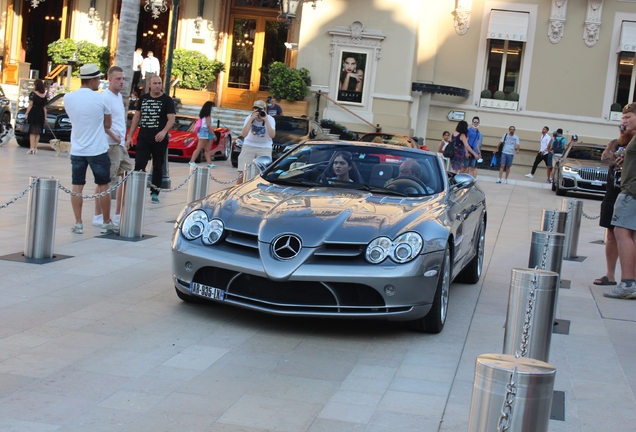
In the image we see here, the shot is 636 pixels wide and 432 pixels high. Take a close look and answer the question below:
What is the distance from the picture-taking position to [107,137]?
9.72 m

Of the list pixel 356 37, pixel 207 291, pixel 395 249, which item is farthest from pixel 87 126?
pixel 356 37

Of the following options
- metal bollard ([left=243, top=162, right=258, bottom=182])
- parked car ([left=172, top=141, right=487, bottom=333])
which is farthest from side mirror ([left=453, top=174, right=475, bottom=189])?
metal bollard ([left=243, top=162, right=258, bottom=182])

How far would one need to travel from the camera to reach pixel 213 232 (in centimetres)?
629

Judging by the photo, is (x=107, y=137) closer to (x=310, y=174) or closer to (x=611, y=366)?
(x=310, y=174)

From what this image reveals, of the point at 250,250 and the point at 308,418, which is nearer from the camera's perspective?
the point at 308,418

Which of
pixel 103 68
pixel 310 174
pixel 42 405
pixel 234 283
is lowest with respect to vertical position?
pixel 42 405

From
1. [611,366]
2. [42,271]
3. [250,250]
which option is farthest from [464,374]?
[42,271]

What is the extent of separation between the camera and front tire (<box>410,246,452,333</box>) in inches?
247

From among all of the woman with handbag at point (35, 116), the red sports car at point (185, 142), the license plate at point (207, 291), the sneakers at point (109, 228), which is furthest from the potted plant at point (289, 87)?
the license plate at point (207, 291)

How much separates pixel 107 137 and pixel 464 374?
18.9 ft

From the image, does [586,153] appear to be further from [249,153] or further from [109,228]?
[109,228]

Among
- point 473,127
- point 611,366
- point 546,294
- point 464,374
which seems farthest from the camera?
point 473,127

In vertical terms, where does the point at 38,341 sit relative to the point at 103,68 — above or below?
below

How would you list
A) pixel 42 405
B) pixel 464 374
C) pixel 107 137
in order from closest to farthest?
pixel 42 405, pixel 464 374, pixel 107 137
